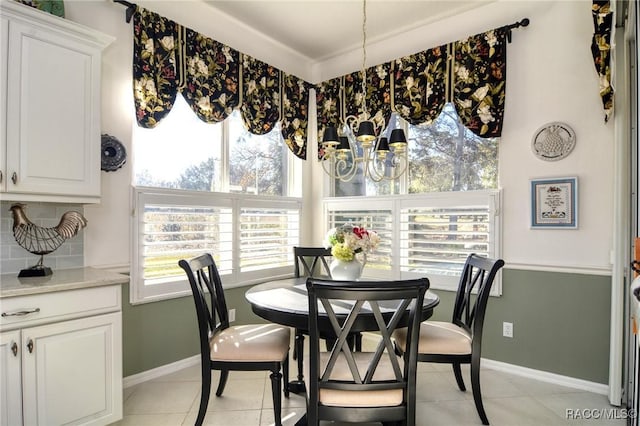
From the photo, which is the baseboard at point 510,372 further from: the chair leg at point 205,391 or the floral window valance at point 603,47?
the floral window valance at point 603,47

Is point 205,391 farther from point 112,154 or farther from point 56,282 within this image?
point 112,154

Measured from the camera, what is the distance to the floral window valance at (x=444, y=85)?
2969 millimetres

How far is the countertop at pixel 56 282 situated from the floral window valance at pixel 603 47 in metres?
3.34

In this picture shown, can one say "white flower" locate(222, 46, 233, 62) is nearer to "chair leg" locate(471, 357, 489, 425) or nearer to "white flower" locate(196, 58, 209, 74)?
"white flower" locate(196, 58, 209, 74)

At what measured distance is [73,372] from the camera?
187cm

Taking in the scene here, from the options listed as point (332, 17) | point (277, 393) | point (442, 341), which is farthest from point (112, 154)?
point (442, 341)

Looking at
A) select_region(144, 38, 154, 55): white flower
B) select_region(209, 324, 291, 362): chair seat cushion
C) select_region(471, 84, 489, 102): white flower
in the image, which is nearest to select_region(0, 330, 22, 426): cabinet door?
select_region(209, 324, 291, 362): chair seat cushion

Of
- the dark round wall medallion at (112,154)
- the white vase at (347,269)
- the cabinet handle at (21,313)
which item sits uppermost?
the dark round wall medallion at (112,154)

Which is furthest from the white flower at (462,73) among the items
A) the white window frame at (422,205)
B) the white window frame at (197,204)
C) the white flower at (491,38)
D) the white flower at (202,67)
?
the white flower at (202,67)

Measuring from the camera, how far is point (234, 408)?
7.69ft

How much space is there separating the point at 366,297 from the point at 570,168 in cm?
220

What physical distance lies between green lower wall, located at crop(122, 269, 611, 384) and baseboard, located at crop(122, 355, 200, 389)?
3 cm

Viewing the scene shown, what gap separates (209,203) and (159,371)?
1411mm

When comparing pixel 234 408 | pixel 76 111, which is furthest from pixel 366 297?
pixel 76 111
